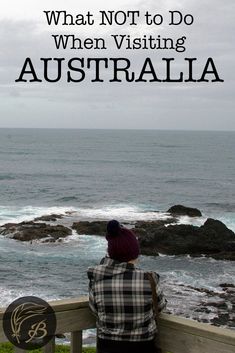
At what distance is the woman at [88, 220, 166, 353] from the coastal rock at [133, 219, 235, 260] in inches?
1221

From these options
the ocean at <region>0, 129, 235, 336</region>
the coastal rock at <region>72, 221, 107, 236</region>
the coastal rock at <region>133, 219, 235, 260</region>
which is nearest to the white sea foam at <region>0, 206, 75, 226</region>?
the ocean at <region>0, 129, 235, 336</region>

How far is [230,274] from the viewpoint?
30141 millimetres

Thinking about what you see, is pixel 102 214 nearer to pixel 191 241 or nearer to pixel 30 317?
pixel 191 241

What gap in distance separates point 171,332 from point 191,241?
33.1 m

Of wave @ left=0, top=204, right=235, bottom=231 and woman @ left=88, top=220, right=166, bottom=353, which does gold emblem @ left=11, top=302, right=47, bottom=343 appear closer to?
woman @ left=88, top=220, right=166, bottom=353

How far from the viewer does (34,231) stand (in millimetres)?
38469

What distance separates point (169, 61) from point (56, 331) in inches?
345

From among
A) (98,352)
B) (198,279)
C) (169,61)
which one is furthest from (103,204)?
(98,352)

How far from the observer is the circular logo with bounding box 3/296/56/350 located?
3588 millimetres

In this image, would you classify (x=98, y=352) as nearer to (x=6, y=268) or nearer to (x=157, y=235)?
(x=6, y=268)

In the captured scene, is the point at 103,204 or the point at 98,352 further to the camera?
the point at 103,204

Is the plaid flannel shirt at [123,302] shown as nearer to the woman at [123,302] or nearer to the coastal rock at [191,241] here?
the woman at [123,302]

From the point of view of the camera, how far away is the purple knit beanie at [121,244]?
3719 mm

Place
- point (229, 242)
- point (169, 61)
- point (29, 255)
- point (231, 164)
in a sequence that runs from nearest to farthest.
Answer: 1. point (169, 61)
2. point (29, 255)
3. point (229, 242)
4. point (231, 164)
